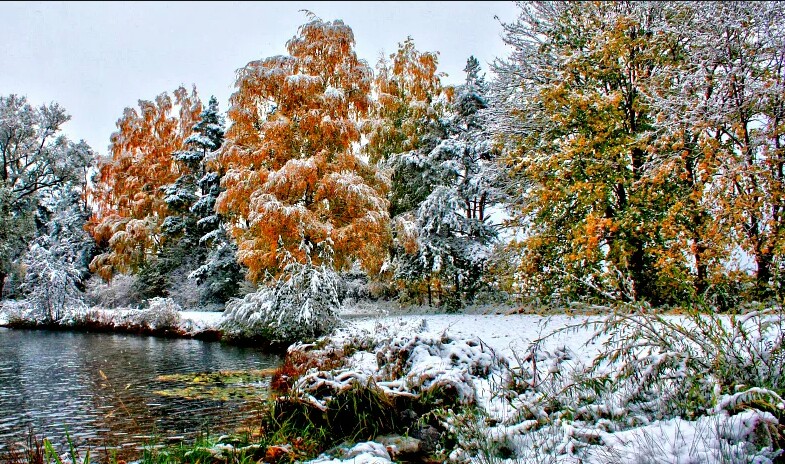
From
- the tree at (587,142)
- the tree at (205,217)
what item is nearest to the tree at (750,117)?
the tree at (587,142)

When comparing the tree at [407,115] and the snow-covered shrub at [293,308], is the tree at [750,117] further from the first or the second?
the tree at [407,115]

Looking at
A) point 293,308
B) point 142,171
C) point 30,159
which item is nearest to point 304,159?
point 293,308

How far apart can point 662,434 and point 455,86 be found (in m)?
16.5

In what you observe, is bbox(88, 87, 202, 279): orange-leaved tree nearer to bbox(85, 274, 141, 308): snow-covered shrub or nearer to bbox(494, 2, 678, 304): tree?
bbox(85, 274, 141, 308): snow-covered shrub

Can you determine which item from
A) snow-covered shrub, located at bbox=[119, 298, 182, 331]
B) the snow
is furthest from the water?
snow-covered shrub, located at bbox=[119, 298, 182, 331]

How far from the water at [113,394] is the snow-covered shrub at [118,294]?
9214 mm

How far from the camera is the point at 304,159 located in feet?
50.5

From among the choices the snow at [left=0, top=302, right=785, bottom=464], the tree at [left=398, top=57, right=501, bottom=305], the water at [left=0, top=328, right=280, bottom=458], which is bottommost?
the water at [left=0, top=328, right=280, bottom=458]

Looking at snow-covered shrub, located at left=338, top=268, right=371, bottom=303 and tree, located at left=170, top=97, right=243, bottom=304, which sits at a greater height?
tree, located at left=170, top=97, right=243, bottom=304

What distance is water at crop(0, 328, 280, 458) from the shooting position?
5.82 metres

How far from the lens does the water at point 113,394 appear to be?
5.82m

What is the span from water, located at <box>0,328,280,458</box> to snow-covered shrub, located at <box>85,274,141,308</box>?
9.21 metres

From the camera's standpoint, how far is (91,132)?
106 feet

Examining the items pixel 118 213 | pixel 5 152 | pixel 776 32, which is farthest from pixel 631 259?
pixel 5 152
